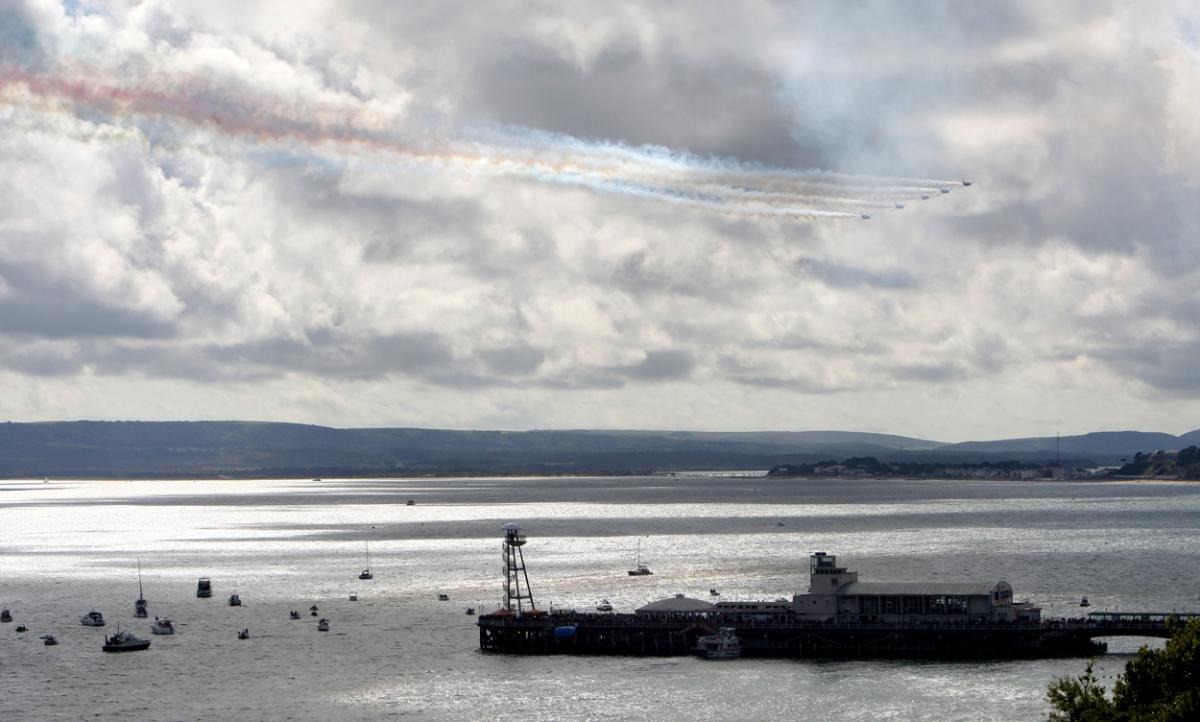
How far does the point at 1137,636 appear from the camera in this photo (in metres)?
120

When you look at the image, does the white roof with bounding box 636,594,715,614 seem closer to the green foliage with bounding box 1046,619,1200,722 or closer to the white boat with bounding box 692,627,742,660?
the white boat with bounding box 692,627,742,660

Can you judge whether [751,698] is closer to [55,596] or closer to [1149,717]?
[1149,717]

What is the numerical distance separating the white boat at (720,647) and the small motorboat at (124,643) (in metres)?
44.0

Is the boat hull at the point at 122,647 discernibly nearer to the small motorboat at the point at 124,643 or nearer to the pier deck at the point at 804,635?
the small motorboat at the point at 124,643

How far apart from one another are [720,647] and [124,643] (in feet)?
Result: 154

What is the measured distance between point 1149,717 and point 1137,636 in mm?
65034

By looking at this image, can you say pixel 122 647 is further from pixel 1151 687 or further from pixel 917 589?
pixel 1151 687

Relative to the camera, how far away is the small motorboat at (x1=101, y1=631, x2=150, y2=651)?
124m

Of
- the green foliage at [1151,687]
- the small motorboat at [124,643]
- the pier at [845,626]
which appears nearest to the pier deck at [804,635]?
the pier at [845,626]

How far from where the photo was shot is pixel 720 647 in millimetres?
116750

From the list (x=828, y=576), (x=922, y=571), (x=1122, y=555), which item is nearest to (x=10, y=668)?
(x=828, y=576)

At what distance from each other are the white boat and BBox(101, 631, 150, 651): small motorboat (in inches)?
1733

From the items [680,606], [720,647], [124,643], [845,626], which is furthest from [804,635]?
[124,643]

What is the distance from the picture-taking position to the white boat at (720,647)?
116m
